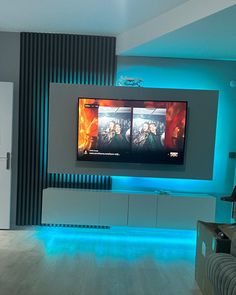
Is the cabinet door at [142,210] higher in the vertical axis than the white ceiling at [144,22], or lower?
lower

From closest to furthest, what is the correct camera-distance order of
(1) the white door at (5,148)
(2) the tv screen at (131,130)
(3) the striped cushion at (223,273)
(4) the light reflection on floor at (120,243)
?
(3) the striped cushion at (223,273) → (4) the light reflection on floor at (120,243) → (2) the tv screen at (131,130) → (1) the white door at (5,148)

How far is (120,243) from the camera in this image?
4.14 metres

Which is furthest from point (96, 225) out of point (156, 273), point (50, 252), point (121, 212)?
point (156, 273)

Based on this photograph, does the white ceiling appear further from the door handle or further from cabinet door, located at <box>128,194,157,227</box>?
cabinet door, located at <box>128,194,157,227</box>

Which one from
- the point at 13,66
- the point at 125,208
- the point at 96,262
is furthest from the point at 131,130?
the point at 13,66

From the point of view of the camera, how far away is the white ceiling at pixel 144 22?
2984mm

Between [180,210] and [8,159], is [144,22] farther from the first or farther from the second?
[8,159]

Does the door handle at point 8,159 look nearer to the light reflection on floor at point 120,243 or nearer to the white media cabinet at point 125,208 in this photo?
the white media cabinet at point 125,208

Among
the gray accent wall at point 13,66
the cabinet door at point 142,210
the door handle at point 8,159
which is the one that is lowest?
the cabinet door at point 142,210

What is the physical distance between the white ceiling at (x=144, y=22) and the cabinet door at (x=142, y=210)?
1.98m

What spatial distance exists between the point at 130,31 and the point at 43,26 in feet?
3.76

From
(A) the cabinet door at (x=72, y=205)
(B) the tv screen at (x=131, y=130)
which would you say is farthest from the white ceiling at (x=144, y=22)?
(A) the cabinet door at (x=72, y=205)

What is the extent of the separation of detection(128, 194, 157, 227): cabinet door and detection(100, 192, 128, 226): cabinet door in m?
0.08

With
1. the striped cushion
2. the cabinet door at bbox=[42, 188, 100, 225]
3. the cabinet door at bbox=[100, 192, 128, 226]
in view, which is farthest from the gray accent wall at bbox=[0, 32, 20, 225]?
the striped cushion
